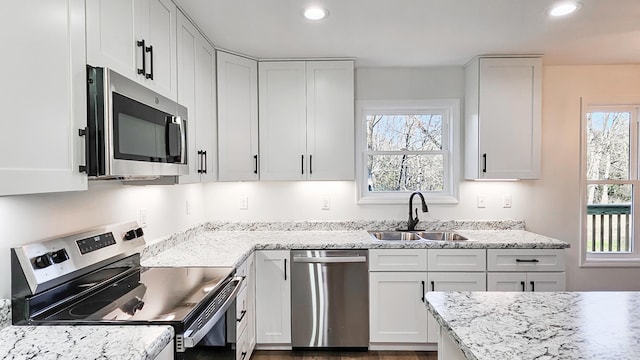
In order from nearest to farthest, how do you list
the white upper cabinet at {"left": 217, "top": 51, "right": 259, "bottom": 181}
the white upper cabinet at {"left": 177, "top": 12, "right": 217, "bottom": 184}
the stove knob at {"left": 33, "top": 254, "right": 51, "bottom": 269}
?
1. the stove knob at {"left": 33, "top": 254, "right": 51, "bottom": 269}
2. the white upper cabinet at {"left": 177, "top": 12, "right": 217, "bottom": 184}
3. the white upper cabinet at {"left": 217, "top": 51, "right": 259, "bottom": 181}

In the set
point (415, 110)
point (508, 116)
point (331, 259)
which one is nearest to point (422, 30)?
point (415, 110)

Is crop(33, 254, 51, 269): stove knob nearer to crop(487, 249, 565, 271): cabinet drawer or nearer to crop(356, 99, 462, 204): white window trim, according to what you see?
crop(356, 99, 462, 204): white window trim

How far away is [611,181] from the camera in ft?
10.3

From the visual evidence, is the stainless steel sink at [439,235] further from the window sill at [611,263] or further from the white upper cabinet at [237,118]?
the white upper cabinet at [237,118]

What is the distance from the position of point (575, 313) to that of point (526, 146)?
1987mm

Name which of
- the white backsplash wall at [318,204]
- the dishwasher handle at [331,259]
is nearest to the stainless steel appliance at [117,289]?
the dishwasher handle at [331,259]

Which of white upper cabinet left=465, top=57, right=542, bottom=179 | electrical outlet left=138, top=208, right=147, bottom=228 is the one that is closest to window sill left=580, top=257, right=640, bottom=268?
white upper cabinet left=465, top=57, right=542, bottom=179

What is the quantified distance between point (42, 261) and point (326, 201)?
2174 mm

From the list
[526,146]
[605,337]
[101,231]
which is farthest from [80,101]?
[526,146]

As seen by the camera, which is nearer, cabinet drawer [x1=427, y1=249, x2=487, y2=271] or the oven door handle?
the oven door handle

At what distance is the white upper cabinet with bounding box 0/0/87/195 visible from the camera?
88cm

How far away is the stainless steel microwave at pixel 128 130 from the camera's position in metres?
1.15

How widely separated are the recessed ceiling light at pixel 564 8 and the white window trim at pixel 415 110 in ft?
3.65

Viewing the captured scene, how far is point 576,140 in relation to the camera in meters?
3.09
